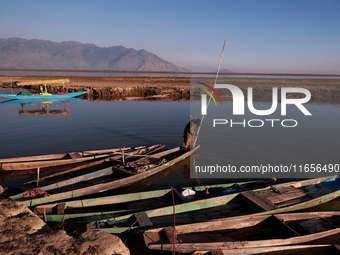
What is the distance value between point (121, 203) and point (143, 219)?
6.01 ft

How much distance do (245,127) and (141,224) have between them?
14.0 metres

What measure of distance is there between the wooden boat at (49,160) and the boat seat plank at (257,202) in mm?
5306

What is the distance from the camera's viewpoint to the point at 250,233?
7848 millimetres

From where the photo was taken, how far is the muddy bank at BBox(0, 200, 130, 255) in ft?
18.3

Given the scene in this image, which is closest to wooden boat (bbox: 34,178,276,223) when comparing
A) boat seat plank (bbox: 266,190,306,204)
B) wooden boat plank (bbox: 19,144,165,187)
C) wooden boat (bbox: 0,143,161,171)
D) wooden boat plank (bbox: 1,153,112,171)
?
boat seat plank (bbox: 266,190,306,204)

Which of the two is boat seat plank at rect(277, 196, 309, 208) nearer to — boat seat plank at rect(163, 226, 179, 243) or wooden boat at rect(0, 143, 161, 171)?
boat seat plank at rect(163, 226, 179, 243)

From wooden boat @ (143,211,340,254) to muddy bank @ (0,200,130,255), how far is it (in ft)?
3.13

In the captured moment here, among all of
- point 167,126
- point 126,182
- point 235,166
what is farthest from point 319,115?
point 126,182

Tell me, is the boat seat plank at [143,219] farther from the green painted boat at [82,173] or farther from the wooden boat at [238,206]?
the green painted boat at [82,173]

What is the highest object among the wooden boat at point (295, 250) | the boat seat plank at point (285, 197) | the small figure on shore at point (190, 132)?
the small figure on shore at point (190, 132)

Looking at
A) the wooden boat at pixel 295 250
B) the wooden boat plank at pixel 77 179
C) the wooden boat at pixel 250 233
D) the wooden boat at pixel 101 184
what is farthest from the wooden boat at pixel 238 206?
the wooden boat plank at pixel 77 179

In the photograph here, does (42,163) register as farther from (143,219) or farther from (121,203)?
(143,219)

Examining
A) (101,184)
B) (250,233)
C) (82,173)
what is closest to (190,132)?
(82,173)

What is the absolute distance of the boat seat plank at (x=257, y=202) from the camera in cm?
834
